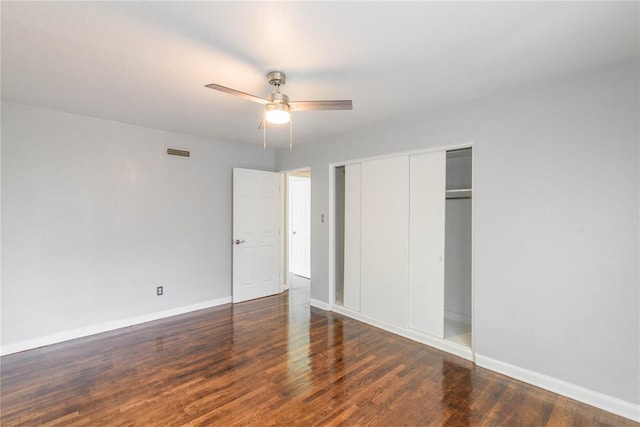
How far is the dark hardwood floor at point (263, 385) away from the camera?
210 cm

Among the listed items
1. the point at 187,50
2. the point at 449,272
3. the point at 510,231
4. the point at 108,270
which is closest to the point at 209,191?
the point at 108,270

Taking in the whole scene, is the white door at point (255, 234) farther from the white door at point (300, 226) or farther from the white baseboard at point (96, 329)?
the white door at point (300, 226)

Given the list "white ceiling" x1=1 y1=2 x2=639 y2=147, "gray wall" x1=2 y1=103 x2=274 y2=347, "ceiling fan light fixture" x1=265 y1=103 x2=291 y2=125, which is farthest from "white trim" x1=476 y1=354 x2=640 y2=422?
"gray wall" x1=2 y1=103 x2=274 y2=347

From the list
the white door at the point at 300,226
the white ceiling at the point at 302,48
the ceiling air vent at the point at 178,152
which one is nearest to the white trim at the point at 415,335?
the white ceiling at the point at 302,48

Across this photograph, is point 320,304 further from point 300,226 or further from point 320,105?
point 320,105

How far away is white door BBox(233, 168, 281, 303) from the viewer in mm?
4719

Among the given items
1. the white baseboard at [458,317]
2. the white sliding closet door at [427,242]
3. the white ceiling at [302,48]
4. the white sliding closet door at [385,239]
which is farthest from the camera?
the white baseboard at [458,317]

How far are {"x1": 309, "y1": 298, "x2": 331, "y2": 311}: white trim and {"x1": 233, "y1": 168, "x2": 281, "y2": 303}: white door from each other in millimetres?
857

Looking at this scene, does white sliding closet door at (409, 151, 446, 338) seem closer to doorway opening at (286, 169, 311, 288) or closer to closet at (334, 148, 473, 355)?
closet at (334, 148, 473, 355)

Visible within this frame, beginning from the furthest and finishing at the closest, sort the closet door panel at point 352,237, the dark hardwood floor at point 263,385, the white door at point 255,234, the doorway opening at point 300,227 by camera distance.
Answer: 1. the doorway opening at point 300,227
2. the white door at point 255,234
3. the closet door panel at point 352,237
4. the dark hardwood floor at point 263,385

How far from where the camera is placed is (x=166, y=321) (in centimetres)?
392

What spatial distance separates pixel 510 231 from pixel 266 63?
250cm

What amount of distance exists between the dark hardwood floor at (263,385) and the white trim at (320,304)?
831 millimetres

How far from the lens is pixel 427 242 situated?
3.32m
